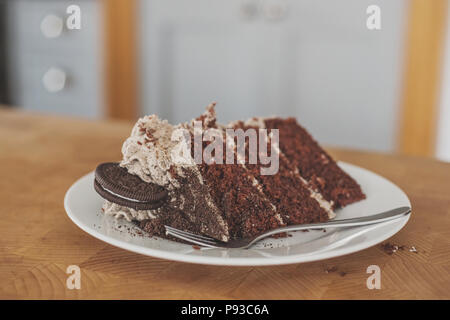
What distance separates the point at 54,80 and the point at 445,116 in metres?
2.29

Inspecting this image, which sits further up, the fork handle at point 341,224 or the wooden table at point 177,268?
the fork handle at point 341,224

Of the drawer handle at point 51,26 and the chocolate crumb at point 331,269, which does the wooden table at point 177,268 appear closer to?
the chocolate crumb at point 331,269

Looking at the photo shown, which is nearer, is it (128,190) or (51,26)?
(128,190)

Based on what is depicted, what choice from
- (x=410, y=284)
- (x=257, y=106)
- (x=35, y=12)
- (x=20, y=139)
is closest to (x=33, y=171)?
(x=20, y=139)

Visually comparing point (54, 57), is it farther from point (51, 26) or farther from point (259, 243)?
point (259, 243)

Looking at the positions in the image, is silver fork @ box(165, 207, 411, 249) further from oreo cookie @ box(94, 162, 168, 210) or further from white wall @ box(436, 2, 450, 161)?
white wall @ box(436, 2, 450, 161)

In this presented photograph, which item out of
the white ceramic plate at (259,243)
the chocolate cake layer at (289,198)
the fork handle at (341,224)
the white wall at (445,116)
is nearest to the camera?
the white ceramic plate at (259,243)

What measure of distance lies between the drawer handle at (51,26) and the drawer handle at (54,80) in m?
0.21

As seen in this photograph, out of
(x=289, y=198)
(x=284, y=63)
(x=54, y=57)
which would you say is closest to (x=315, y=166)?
(x=289, y=198)

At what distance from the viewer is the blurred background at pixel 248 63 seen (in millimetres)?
2512

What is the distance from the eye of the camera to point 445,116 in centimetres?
249

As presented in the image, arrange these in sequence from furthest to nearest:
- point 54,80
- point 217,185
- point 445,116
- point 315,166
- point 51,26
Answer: point 54,80, point 51,26, point 445,116, point 315,166, point 217,185

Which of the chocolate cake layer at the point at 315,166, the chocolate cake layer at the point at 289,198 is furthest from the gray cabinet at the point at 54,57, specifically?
the chocolate cake layer at the point at 289,198

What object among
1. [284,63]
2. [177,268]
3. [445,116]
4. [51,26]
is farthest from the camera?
[51,26]
